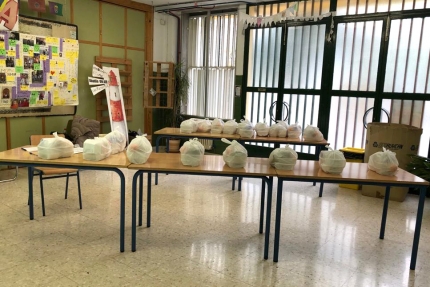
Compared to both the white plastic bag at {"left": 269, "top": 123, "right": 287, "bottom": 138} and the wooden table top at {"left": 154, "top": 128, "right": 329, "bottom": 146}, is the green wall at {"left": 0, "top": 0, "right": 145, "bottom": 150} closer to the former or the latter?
the wooden table top at {"left": 154, "top": 128, "right": 329, "bottom": 146}

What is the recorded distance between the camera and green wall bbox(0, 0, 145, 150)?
588cm

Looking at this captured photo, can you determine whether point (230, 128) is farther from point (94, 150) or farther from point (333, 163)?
point (94, 150)

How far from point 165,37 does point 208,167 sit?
5.52 metres

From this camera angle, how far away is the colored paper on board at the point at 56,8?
5.81 m

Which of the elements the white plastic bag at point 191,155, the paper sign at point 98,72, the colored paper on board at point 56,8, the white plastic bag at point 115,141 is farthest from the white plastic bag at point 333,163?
the colored paper on board at point 56,8

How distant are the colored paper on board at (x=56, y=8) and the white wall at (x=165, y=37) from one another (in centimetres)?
224

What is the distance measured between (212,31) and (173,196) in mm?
4180

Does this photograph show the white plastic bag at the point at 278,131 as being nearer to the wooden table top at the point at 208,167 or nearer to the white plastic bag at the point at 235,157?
the wooden table top at the point at 208,167

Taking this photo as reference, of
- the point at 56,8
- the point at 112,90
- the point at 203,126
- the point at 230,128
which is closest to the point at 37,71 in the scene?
the point at 56,8

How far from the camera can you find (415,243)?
309 cm

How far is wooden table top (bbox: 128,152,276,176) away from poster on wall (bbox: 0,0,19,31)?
3417 mm

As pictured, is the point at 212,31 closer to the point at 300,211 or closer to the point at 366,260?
the point at 300,211

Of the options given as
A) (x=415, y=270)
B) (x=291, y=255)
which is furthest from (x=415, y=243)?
(x=291, y=255)

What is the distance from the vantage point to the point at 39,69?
5844 mm
